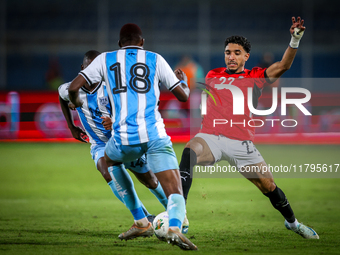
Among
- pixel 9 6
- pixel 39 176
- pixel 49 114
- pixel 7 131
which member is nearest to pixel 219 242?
pixel 39 176

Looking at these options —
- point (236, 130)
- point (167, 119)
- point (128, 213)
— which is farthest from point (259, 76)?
point (167, 119)

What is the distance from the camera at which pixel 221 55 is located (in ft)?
74.1

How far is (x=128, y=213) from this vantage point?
6.18 meters

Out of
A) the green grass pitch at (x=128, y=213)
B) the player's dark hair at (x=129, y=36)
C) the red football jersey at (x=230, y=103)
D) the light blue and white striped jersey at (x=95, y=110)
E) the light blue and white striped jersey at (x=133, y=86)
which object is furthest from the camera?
the light blue and white striped jersey at (x=95, y=110)

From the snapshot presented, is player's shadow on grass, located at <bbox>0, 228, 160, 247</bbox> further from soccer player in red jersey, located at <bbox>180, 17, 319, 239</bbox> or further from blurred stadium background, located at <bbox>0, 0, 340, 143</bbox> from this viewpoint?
blurred stadium background, located at <bbox>0, 0, 340, 143</bbox>

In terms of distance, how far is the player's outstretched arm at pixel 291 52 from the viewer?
175 inches

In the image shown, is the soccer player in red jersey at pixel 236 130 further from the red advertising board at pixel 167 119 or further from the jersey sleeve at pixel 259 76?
the red advertising board at pixel 167 119

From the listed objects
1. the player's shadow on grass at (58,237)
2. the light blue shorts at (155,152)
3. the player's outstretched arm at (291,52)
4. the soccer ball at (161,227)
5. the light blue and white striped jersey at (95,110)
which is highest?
the player's outstretched arm at (291,52)

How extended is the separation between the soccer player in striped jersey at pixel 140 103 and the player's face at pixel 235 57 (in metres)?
1.25

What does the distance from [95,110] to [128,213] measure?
1641 millimetres

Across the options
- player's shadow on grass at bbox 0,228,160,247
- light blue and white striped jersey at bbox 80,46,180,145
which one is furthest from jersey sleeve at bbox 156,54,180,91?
player's shadow on grass at bbox 0,228,160,247

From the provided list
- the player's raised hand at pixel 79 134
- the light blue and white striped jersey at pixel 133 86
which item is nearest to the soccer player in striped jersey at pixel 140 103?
the light blue and white striped jersey at pixel 133 86

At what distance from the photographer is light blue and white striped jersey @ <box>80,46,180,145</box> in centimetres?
388

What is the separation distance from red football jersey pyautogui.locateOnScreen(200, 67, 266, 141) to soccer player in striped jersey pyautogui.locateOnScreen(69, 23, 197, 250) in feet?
3.64
